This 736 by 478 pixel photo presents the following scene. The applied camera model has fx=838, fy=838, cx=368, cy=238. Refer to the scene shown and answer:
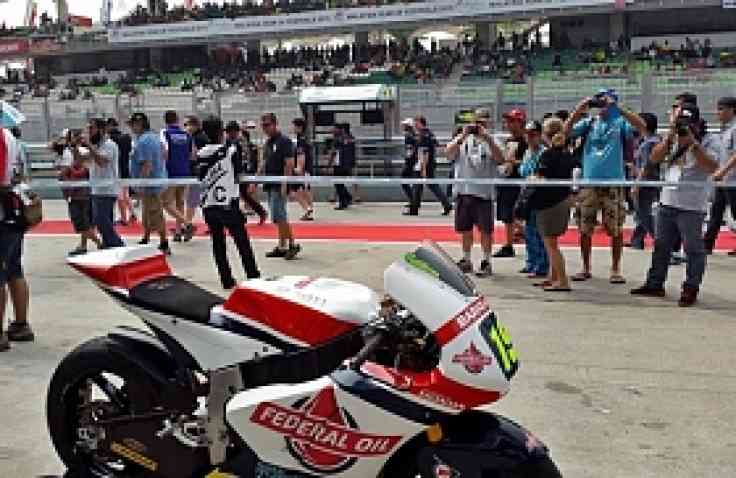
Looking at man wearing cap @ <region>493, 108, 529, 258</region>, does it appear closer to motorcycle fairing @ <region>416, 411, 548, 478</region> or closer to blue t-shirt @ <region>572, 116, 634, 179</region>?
blue t-shirt @ <region>572, 116, 634, 179</region>

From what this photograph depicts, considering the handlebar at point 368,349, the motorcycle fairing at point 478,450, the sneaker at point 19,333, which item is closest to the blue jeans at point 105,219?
the sneaker at point 19,333

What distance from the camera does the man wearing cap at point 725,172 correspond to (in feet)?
23.0

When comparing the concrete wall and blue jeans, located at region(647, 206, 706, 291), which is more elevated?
the concrete wall

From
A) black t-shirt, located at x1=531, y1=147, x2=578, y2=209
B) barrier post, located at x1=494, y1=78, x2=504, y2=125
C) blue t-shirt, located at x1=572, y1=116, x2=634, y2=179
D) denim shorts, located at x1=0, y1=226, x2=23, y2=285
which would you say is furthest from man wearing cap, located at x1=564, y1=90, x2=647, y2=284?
barrier post, located at x1=494, y1=78, x2=504, y2=125

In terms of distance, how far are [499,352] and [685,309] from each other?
4.38 metres

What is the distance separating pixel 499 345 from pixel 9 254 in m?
4.10

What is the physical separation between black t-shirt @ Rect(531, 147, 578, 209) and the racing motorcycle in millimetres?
4108

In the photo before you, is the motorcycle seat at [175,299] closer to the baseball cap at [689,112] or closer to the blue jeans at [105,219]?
the baseball cap at [689,112]

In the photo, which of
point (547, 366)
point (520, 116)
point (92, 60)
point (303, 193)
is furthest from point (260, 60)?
point (547, 366)

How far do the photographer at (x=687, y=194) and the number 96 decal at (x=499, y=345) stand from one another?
4153mm

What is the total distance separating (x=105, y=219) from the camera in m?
8.59

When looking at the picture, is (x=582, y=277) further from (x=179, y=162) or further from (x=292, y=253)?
(x=179, y=162)

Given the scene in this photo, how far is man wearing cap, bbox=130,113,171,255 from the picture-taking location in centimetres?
938

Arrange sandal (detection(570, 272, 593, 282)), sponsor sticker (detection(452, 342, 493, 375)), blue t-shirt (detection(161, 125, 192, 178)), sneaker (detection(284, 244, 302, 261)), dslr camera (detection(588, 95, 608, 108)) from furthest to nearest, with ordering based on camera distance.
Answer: blue t-shirt (detection(161, 125, 192, 178))
sneaker (detection(284, 244, 302, 261))
sandal (detection(570, 272, 593, 282))
dslr camera (detection(588, 95, 608, 108))
sponsor sticker (detection(452, 342, 493, 375))
